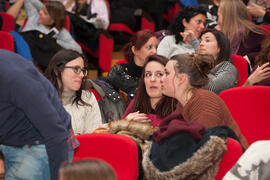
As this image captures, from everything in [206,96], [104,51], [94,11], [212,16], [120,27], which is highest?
[206,96]

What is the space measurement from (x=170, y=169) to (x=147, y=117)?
1.01m

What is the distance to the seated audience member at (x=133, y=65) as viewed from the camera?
369 centimetres

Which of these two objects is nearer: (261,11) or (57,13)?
(261,11)

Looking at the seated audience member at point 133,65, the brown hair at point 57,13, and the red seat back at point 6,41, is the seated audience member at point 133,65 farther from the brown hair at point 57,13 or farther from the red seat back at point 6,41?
the brown hair at point 57,13

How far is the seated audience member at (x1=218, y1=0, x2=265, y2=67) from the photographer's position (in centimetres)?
422

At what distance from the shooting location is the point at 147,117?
2.90m

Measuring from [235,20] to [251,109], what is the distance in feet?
5.54

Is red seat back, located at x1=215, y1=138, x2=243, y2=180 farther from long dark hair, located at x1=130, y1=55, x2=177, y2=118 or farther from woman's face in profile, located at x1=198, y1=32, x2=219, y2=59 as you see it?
woman's face in profile, located at x1=198, y1=32, x2=219, y2=59

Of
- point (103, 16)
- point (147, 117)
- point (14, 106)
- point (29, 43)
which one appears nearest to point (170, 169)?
point (14, 106)

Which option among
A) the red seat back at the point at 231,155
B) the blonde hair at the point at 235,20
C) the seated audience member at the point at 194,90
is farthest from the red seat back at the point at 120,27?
the red seat back at the point at 231,155

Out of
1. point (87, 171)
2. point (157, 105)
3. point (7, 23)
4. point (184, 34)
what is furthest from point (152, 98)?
point (7, 23)

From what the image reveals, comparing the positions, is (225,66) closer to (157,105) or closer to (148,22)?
(157,105)

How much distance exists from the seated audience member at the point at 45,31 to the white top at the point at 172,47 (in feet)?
3.92

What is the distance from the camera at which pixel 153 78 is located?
3.09 m
